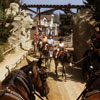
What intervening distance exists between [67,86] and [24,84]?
705 cm

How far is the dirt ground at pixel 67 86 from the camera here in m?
10.0

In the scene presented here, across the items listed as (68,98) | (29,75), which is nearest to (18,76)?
(29,75)

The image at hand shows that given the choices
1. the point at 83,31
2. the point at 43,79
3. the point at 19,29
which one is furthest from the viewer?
the point at 19,29

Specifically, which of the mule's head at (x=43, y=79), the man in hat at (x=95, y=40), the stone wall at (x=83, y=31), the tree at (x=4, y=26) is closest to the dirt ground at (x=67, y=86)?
the stone wall at (x=83, y=31)

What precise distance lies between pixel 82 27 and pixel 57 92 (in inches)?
282

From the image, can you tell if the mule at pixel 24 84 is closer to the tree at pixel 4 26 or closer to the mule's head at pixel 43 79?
the mule's head at pixel 43 79

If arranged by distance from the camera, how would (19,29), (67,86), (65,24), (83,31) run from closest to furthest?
1. (67,86)
2. (83,31)
3. (19,29)
4. (65,24)

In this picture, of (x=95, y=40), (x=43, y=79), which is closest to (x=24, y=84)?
(x=43, y=79)

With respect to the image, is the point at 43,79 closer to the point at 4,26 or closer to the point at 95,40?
the point at 95,40

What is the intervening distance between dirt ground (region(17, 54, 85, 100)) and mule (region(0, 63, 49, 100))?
440cm

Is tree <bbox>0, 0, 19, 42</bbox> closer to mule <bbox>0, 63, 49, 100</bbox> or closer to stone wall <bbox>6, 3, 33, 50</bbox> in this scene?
stone wall <bbox>6, 3, 33, 50</bbox>

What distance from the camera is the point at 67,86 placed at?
38.5ft

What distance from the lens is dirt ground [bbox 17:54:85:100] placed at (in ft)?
33.0

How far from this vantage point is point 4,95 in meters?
4.19
